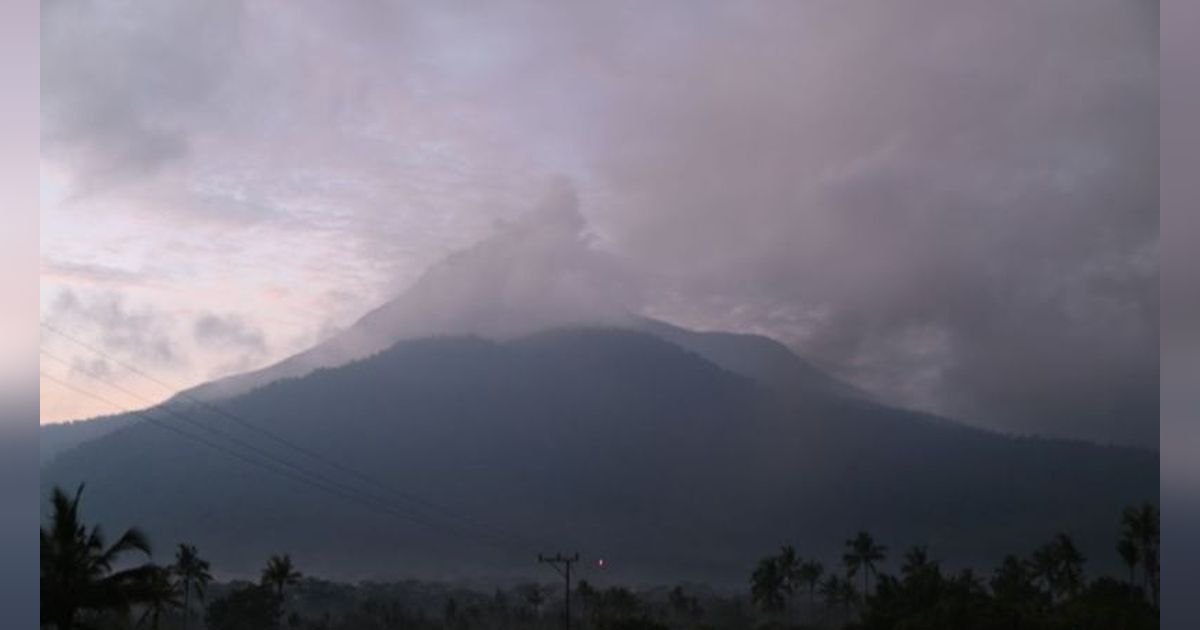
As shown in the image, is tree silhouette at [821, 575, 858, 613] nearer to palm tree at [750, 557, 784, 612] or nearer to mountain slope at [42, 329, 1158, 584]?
palm tree at [750, 557, 784, 612]

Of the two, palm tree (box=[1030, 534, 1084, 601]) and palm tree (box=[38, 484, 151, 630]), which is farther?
palm tree (box=[1030, 534, 1084, 601])

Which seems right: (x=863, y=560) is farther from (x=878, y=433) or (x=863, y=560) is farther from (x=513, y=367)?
(x=513, y=367)

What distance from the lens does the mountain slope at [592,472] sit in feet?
155

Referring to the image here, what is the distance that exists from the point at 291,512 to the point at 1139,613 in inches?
1803

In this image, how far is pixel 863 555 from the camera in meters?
38.8

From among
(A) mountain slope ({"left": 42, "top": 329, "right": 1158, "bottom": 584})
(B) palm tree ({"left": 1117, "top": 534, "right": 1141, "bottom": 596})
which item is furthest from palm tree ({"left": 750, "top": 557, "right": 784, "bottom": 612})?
(B) palm tree ({"left": 1117, "top": 534, "right": 1141, "bottom": 596})

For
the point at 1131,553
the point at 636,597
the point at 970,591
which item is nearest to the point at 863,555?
the point at 636,597

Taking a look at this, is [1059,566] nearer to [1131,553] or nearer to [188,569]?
[1131,553]

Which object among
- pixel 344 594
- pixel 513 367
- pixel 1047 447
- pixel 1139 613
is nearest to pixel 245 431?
pixel 513 367

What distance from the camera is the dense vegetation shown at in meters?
9.03

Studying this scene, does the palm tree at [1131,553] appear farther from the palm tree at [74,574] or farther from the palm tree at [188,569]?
the palm tree at [74,574]

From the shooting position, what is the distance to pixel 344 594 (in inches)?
1795

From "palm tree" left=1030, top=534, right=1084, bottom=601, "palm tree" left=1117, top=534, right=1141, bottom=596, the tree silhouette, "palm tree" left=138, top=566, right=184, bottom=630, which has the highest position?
"palm tree" left=138, top=566, right=184, bottom=630

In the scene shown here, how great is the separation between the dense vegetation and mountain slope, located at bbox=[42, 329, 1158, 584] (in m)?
3.51
